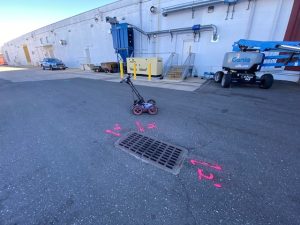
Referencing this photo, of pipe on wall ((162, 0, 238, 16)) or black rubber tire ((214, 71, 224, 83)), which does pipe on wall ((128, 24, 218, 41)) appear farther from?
black rubber tire ((214, 71, 224, 83))

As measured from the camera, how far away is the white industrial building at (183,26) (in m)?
8.79

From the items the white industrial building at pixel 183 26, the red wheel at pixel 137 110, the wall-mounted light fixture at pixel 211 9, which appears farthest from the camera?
the wall-mounted light fixture at pixel 211 9

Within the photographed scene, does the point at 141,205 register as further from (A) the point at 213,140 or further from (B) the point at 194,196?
(A) the point at 213,140

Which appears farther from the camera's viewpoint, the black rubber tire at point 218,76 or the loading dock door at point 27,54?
the loading dock door at point 27,54

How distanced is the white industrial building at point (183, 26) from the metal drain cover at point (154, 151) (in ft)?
33.4

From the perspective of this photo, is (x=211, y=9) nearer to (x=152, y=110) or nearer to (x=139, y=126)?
(x=152, y=110)

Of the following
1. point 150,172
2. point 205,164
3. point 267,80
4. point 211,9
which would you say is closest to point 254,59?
point 267,80

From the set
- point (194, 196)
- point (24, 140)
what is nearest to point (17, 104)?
point (24, 140)

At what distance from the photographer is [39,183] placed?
6.66 ft

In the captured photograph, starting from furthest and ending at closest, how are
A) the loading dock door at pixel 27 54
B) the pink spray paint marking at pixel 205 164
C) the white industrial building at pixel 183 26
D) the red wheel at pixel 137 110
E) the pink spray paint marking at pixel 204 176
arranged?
the loading dock door at pixel 27 54 < the white industrial building at pixel 183 26 < the red wheel at pixel 137 110 < the pink spray paint marking at pixel 205 164 < the pink spray paint marking at pixel 204 176

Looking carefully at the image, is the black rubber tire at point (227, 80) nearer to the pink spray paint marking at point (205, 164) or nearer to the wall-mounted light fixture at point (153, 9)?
the pink spray paint marking at point (205, 164)

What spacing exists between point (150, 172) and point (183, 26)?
40.9 ft

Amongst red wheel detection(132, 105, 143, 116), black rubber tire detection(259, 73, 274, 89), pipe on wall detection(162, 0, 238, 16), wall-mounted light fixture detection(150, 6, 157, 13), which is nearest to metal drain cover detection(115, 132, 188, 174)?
red wheel detection(132, 105, 143, 116)

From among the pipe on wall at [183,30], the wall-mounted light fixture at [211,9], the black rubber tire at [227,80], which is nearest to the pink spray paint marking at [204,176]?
the black rubber tire at [227,80]
